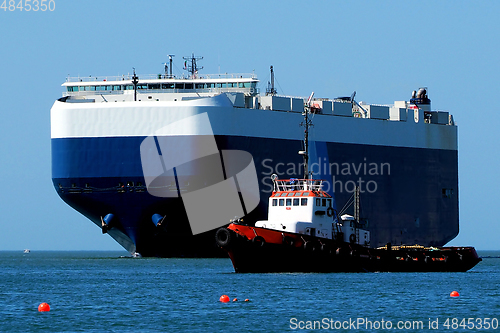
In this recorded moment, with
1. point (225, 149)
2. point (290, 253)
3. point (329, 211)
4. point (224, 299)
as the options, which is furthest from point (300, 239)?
point (225, 149)

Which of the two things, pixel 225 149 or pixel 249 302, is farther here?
pixel 225 149

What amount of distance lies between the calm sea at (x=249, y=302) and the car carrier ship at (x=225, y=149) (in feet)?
40.5

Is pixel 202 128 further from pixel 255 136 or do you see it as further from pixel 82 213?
pixel 82 213

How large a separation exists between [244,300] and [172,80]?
42.7 meters

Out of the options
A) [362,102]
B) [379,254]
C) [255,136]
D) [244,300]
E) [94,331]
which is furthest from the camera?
[362,102]

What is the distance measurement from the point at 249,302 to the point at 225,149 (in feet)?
113

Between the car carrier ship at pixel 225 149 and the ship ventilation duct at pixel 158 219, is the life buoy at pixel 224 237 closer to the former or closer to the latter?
the car carrier ship at pixel 225 149

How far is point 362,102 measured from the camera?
101812 mm

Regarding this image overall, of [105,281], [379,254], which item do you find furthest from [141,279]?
[379,254]

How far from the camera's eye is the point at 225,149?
83125 millimetres

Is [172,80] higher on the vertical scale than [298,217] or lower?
higher

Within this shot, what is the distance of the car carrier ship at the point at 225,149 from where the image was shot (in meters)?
81.1

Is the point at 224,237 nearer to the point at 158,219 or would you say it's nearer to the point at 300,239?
the point at 300,239

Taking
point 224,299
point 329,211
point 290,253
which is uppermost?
point 329,211
